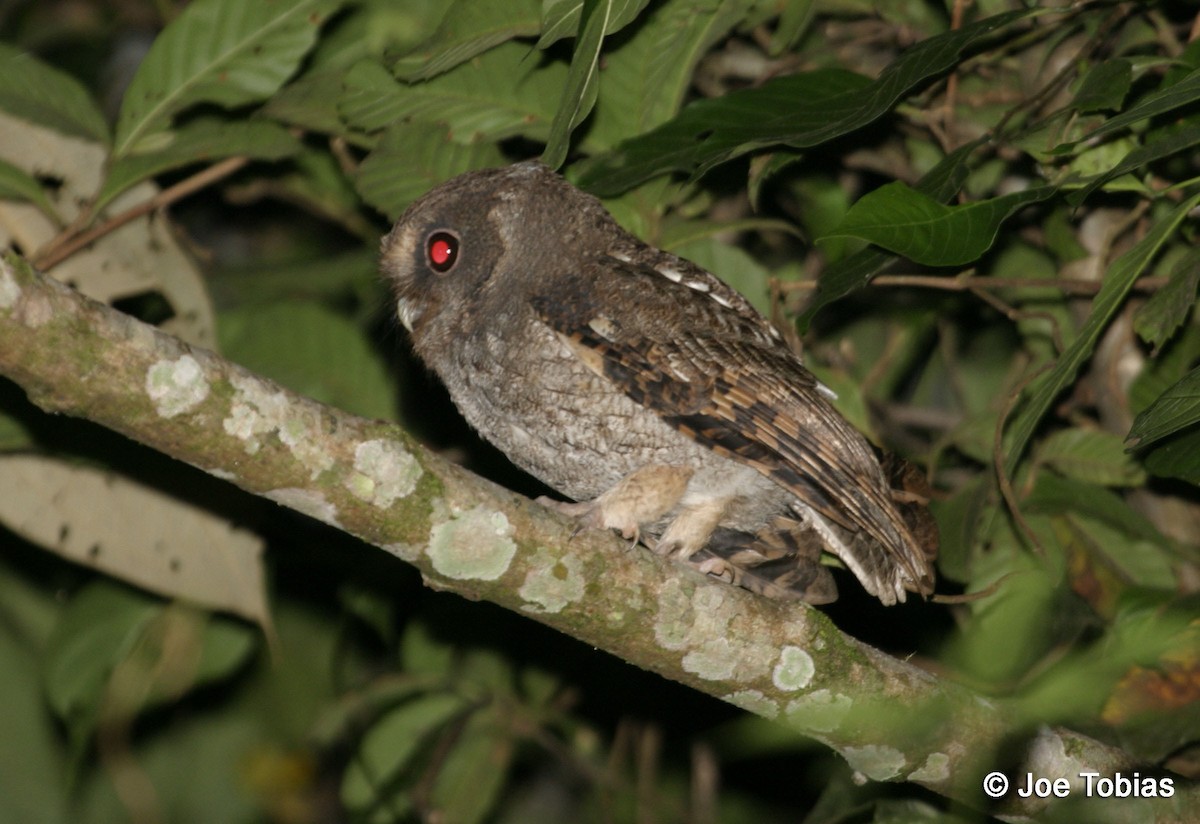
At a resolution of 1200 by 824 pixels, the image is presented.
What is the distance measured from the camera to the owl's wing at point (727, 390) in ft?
8.73

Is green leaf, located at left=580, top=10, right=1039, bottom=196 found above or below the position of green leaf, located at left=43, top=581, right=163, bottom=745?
above

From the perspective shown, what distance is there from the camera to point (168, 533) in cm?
332

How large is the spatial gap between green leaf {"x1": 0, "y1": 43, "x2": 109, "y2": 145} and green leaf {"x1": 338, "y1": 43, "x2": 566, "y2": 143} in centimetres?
71

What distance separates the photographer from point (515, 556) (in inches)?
88.9

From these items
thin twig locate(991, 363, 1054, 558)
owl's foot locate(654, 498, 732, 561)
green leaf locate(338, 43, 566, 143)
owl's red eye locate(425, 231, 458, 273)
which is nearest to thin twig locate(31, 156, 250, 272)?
green leaf locate(338, 43, 566, 143)

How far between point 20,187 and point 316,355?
1.06 m

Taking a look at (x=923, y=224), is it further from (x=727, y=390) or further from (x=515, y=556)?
(x=515, y=556)

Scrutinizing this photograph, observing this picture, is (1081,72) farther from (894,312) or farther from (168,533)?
(168,533)

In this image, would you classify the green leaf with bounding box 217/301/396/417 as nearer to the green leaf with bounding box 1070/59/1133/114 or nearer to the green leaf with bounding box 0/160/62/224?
the green leaf with bounding box 0/160/62/224

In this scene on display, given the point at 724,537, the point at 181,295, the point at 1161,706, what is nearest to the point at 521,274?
the point at 724,537

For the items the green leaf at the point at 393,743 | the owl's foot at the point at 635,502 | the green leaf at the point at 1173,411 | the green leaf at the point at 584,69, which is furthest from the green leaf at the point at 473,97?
the green leaf at the point at 393,743

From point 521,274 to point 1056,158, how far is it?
4.26 ft

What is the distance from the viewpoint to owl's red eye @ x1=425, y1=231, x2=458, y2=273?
2.94m

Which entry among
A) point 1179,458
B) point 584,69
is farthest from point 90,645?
point 1179,458
